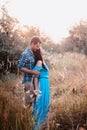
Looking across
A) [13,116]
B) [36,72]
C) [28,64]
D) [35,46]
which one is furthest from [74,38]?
[13,116]

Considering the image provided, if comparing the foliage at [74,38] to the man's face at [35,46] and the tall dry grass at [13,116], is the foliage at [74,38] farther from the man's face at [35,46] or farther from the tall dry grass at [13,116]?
the tall dry grass at [13,116]

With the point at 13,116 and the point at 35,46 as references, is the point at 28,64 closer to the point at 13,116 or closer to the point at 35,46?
the point at 35,46

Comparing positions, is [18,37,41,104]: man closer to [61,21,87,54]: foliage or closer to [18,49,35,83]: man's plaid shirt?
[18,49,35,83]: man's plaid shirt

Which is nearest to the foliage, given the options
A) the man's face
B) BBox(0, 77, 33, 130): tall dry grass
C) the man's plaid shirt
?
the man's face

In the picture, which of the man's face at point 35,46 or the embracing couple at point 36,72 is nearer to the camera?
the embracing couple at point 36,72

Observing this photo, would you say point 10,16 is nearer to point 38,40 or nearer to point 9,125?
point 38,40

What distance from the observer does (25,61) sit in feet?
20.0

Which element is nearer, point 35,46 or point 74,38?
point 35,46

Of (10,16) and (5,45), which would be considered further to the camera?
(10,16)

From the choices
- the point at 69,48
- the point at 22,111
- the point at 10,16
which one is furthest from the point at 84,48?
the point at 22,111

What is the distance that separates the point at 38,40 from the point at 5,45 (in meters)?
6.37

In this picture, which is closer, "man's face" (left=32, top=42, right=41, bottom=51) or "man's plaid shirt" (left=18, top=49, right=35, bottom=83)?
"man's plaid shirt" (left=18, top=49, right=35, bottom=83)

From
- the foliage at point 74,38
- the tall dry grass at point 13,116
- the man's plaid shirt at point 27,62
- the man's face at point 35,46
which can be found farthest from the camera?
the foliage at point 74,38

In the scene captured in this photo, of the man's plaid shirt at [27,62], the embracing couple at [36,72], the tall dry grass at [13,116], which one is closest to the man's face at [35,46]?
the embracing couple at [36,72]
